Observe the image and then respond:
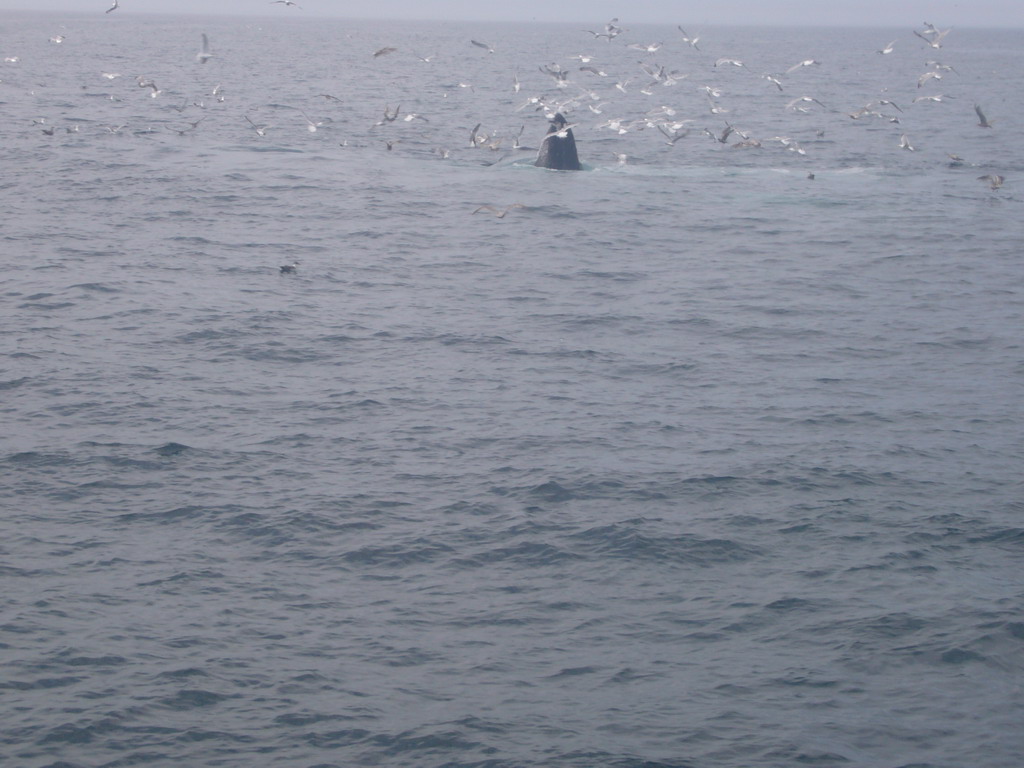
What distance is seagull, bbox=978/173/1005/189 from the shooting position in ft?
177

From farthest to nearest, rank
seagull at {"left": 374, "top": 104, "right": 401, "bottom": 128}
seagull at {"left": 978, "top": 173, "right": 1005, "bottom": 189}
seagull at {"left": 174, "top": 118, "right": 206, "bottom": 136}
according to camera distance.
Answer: seagull at {"left": 174, "top": 118, "right": 206, "bottom": 136}
seagull at {"left": 978, "top": 173, "right": 1005, "bottom": 189}
seagull at {"left": 374, "top": 104, "right": 401, "bottom": 128}

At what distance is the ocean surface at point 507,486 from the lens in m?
14.6

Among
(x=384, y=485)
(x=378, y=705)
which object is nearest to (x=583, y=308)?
(x=384, y=485)

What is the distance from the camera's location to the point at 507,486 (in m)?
21.1

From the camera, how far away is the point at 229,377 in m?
26.5

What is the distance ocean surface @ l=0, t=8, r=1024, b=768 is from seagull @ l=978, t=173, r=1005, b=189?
6565 mm

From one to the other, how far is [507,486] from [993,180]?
41708 millimetres

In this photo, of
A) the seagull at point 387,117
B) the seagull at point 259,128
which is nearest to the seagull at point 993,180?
the seagull at point 387,117

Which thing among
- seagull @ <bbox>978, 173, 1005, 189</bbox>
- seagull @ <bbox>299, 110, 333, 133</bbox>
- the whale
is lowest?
seagull @ <bbox>978, 173, 1005, 189</bbox>

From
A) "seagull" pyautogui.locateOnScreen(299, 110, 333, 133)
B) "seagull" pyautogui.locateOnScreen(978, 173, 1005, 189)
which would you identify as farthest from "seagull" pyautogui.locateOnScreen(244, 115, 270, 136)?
"seagull" pyautogui.locateOnScreen(978, 173, 1005, 189)

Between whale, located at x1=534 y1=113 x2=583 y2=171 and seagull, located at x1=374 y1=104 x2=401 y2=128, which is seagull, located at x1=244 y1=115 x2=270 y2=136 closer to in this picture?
seagull, located at x1=374 y1=104 x2=401 y2=128

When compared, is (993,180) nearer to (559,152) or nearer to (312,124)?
(559,152)

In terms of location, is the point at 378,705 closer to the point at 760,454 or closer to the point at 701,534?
the point at 701,534

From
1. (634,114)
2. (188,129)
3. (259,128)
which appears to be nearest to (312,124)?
(259,128)
